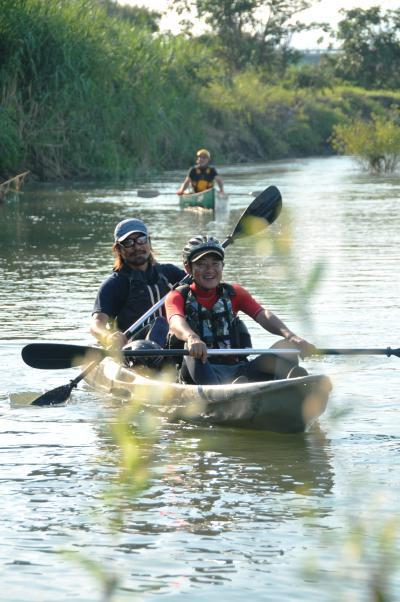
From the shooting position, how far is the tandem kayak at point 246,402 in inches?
263

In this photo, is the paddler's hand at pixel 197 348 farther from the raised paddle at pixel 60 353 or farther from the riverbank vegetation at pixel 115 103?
the riverbank vegetation at pixel 115 103

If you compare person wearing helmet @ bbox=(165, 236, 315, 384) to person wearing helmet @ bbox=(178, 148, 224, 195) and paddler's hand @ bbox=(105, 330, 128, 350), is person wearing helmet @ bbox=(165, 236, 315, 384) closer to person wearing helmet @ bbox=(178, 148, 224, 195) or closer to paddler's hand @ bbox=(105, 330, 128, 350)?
paddler's hand @ bbox=(105, 330, 128, 350)

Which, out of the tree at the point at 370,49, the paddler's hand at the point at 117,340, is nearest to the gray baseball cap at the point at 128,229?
the paddler's hand at the point at 117,340

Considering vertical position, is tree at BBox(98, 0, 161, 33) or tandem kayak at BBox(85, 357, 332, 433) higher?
tree at BBox(98, 0, 161, 33)

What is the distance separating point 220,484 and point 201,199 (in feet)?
58.2

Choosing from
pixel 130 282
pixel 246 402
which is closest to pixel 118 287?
pixel 130 282

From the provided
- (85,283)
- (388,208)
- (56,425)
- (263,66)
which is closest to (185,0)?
(263,66)

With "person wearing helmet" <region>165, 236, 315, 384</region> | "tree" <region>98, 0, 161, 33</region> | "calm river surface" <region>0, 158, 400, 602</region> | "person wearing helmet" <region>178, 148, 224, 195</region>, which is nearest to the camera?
"calm river surface" <region>0, 158, 400, 602</region>

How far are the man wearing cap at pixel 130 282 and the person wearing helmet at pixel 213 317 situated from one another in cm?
90

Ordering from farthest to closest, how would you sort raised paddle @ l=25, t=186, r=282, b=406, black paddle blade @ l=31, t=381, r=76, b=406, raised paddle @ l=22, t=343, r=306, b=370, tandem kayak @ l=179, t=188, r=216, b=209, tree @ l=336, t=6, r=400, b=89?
1. tree @ l=336, t=6, r=400, b=89
2. tandem kayak @ l=179, t=188, r=216, b=209
3. black paddle blade @ l=31, t=381, r=76, b=406
4. raised paddle @ l=25, t=186, r=282, b=406
5. raised paddle @ l=22, t=343, r=306, b=370

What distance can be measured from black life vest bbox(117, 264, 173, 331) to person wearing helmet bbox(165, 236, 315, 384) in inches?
A: 36.8

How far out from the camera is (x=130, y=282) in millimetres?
8461

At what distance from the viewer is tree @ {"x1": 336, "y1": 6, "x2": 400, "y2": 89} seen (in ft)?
262

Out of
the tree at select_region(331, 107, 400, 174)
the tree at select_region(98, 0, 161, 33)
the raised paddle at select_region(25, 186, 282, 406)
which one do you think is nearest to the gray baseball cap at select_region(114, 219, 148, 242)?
the raised paddle at select_region(25, 186, 282, 406)
